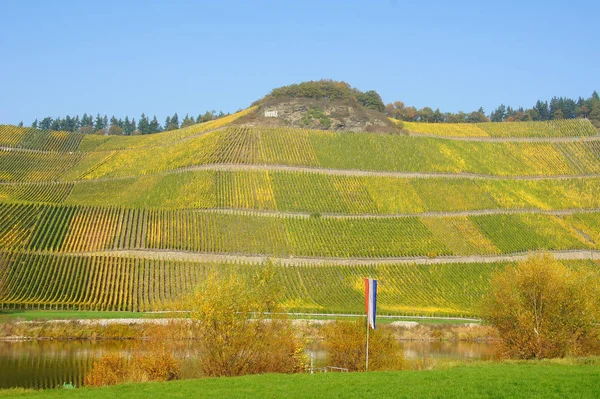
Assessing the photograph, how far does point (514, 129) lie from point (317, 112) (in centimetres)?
3629

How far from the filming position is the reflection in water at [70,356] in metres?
36.4

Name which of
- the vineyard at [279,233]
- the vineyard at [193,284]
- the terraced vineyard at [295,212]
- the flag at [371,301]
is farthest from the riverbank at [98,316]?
the flag at [371,301]

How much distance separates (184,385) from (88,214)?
62.8m

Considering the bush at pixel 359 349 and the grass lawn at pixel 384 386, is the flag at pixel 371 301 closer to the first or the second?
the grass lawn at pixel 384 386

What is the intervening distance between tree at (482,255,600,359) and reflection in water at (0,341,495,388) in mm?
5924

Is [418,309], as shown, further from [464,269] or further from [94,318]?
[94,318]

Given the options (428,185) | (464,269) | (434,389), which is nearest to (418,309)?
(464,269)

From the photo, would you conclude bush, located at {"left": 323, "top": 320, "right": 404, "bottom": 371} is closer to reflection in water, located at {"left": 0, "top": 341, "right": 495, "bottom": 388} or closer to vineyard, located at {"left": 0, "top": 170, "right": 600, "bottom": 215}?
reflection in water, located at {"left": 0, "top": 341, "right": 495, "bottom": 388}

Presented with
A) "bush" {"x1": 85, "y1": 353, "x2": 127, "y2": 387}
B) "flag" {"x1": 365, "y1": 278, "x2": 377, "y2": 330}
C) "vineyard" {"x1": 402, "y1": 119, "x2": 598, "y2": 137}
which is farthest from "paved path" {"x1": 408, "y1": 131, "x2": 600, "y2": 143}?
"bush" {"x1": 85, "y1": 353, "x2": 127, "y2": 387}

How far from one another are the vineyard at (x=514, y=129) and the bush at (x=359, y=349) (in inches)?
4112

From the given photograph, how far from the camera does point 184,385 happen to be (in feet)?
91.8

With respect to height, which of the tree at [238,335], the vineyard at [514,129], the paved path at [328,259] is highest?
the vineyard at [514,129]

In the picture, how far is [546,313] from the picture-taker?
4109cm

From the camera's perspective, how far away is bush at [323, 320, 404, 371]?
36375 mm
